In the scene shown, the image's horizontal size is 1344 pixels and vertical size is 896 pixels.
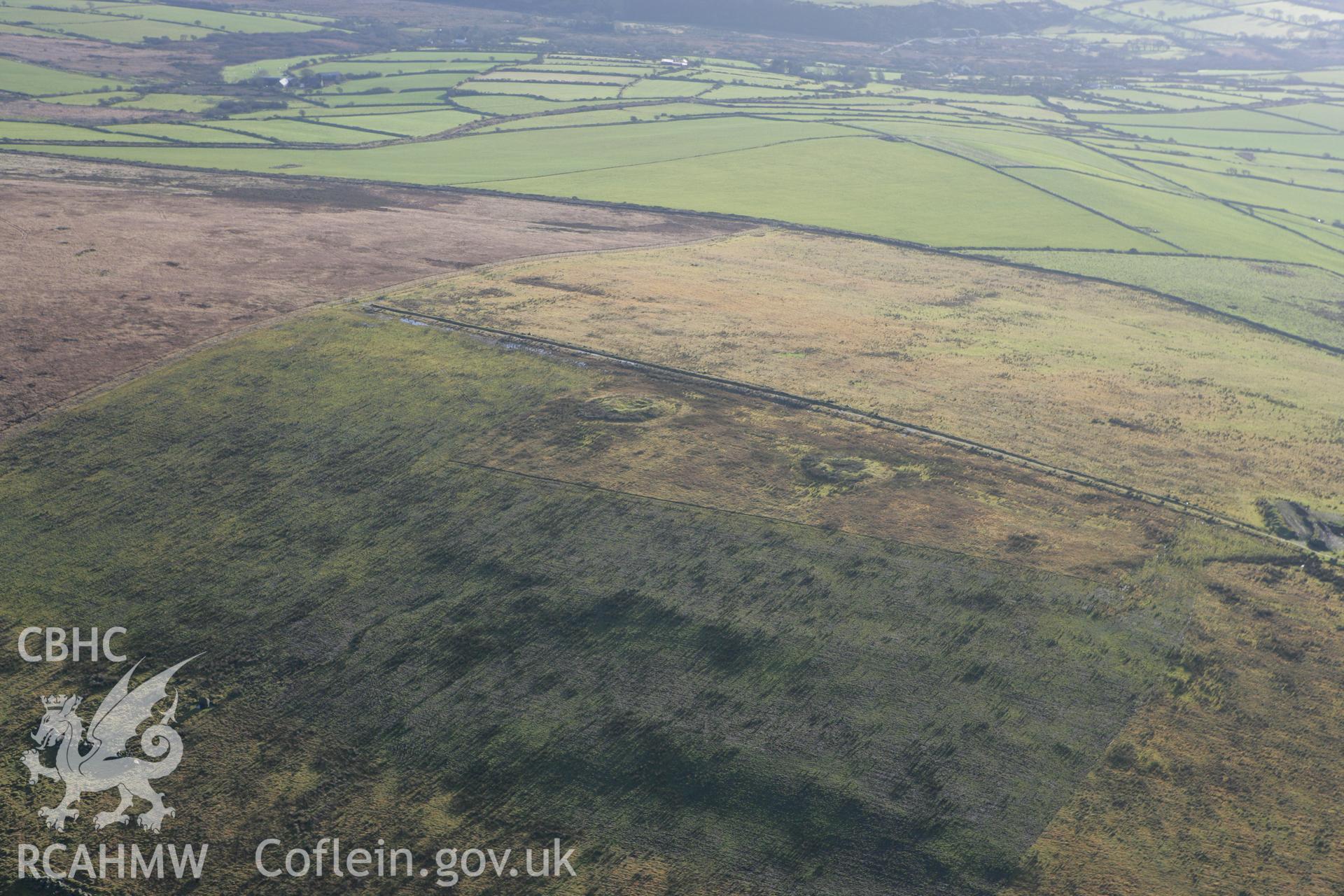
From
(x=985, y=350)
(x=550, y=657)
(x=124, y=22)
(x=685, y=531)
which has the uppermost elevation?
(x=124, y=22)

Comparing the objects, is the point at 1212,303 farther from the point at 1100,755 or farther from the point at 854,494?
the point at 1100,755

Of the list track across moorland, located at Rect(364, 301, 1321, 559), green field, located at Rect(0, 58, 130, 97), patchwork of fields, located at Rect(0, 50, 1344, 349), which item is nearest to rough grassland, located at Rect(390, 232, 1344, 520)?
track across moorland, located at Rect(364, 301, 1321, 559)

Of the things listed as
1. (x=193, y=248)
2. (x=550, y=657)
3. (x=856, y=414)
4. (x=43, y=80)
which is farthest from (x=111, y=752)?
(x=43, y=80)

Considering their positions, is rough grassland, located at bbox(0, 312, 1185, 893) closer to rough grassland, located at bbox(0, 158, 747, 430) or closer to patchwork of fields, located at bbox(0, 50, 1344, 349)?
rough grassland, located at bbox(0, 158, 747, 430)

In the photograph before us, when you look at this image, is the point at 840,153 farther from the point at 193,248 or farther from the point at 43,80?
the point at 43,80

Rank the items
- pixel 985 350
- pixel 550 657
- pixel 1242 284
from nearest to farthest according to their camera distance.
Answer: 1. pixel 550 657
2. pixel 985 350
3. pixel 1242 284

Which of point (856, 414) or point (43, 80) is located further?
point (43, 80)

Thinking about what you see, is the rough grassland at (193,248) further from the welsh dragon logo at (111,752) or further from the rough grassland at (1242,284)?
the rough grassland at (1242,284)
